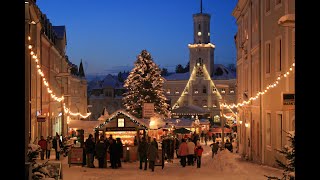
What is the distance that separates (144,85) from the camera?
227 feet

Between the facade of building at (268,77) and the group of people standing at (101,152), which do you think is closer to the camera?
the facade of building at (268,77)

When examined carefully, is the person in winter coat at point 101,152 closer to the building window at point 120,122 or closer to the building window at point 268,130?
the building window at point 268,130

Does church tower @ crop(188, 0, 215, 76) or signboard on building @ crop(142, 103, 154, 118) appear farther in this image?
church tower @ crop(188, 0, 215, 76)

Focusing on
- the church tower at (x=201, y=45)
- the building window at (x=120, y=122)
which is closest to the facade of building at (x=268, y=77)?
the building window at (x=120, y=122)

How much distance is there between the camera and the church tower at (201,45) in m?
122

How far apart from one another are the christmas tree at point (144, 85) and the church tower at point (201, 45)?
157 ft

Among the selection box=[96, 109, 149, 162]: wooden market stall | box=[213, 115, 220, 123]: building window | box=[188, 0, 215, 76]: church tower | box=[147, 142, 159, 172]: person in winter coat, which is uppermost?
box=[188, 0, 215, 76]: church tower

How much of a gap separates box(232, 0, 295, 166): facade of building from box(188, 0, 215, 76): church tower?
274 ft

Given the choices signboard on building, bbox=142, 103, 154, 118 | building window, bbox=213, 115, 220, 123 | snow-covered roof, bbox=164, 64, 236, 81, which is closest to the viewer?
signboard on building, bbox=142, 103, 154, 118

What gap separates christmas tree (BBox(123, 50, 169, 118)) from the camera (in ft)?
225

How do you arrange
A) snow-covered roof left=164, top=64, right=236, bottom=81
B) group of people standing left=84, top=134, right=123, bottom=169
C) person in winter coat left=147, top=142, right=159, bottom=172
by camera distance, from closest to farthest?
person in winter coat left=147, top=142, right=159, bottom=172 → group of people standing left=84, top=134, right=123, bottom=169 → snow-covered roof left=164, top=64, right=236, bottom=81

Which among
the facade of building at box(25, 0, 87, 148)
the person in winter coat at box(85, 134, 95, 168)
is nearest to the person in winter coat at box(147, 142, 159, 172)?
the person in winter coat at box(85, 134, 95, 168)

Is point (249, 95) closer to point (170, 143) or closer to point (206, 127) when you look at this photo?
point (170, 143)

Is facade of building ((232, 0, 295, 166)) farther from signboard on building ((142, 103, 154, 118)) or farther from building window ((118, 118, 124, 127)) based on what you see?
building window ((118, 118, 124, 127))
